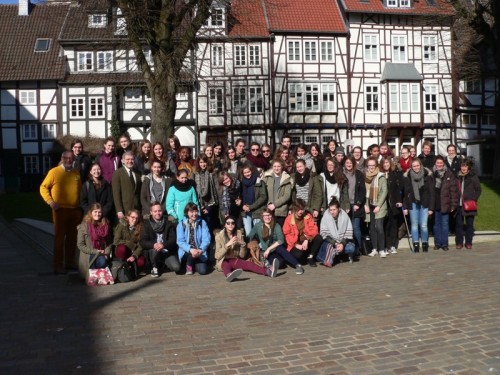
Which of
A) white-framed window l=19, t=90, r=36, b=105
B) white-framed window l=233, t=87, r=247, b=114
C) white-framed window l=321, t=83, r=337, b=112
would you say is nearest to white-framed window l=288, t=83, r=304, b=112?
white-framed window l=321, t=83, r=337, b=112

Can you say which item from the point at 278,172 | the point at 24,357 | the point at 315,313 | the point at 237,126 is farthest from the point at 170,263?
the point at 237,126

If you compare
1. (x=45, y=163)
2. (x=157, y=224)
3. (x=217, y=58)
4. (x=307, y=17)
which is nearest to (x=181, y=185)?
(x=157, y=224)

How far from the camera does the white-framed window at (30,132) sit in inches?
1516

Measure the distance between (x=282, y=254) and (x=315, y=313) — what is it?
3.07 meters

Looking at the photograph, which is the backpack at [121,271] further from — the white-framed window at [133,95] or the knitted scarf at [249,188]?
the white-framed window at [133,95]

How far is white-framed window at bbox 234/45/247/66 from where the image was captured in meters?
36.6

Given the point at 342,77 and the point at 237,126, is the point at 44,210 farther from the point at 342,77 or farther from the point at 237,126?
the point at 342,77

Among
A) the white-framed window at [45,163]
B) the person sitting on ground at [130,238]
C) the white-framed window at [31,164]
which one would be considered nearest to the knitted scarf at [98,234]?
the person sitting on ground at [130,238]

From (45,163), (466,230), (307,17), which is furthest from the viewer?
(45,163)

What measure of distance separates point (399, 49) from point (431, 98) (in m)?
3.92

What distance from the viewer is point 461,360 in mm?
5371

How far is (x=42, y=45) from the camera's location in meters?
39.4

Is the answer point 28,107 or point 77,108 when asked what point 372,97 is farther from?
point 28,107

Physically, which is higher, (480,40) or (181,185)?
(480,40)
